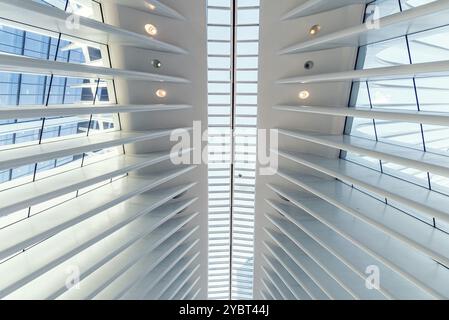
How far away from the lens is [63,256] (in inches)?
270

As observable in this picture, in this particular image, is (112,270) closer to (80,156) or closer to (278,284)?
(80,156)

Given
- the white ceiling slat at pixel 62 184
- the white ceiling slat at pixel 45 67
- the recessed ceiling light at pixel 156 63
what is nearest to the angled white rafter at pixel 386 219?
the white ceiling slat at pixel 62 184

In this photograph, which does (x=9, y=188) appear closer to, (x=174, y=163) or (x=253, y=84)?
(x=174, y=163)

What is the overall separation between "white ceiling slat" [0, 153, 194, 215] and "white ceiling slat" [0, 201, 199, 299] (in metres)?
1.46

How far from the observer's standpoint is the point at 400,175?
8203 mm

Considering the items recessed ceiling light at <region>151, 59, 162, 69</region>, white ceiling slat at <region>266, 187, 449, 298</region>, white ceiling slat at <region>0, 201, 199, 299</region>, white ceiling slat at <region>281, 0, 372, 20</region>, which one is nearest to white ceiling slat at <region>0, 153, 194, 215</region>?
white ceiling slat at <region>0, 201, 199, 299</region>

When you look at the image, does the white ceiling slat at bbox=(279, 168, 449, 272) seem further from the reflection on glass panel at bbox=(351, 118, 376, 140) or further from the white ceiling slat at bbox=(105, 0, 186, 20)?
the white ceiling slat at bbox=(105, 0, 186, 20)

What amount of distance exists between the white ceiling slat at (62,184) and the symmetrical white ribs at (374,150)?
209 inches

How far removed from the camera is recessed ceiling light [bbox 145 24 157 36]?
9250 millimetres

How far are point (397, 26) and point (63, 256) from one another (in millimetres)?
8482
